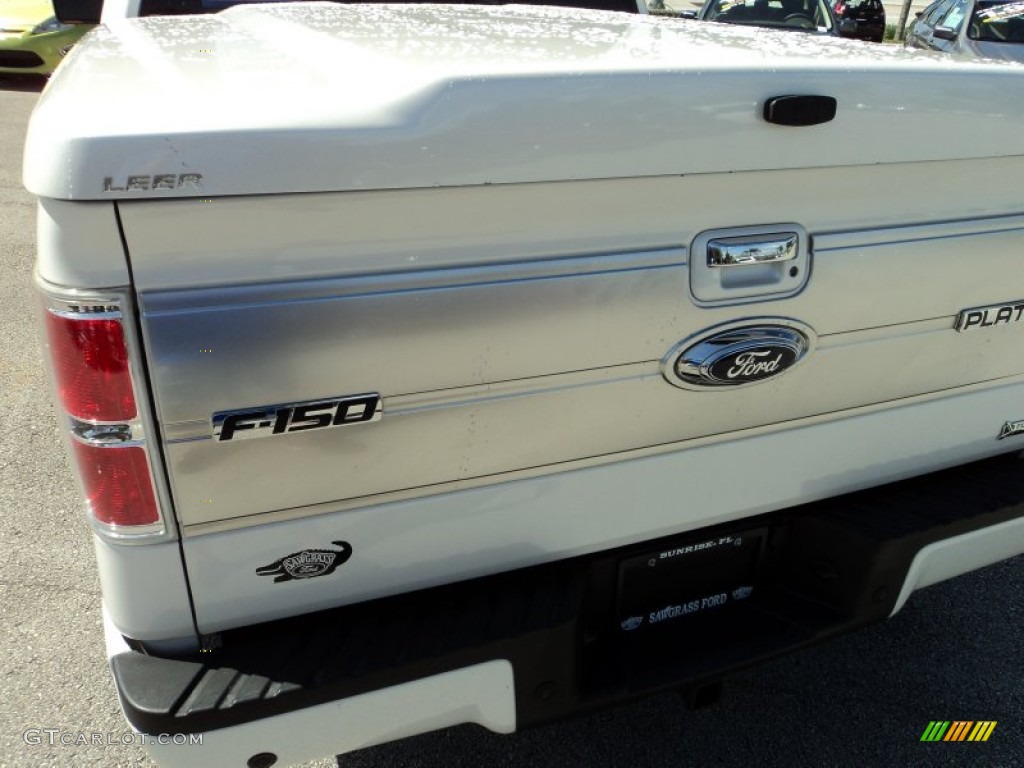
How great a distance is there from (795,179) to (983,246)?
0.57 m

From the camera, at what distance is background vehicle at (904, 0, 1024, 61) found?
8203 millimetres

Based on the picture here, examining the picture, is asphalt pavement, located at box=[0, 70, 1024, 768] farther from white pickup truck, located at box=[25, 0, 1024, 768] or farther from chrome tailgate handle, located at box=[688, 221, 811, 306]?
chrome tailgate handle, located at box=[688, 221, 811, 306]

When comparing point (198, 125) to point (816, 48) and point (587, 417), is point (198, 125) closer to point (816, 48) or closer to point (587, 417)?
point (587, 417)

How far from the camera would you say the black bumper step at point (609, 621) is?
160 cm

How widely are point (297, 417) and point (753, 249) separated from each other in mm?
921

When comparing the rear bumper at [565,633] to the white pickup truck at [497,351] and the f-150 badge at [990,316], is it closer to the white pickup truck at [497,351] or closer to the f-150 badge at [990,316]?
the white pickup truck at [497,351]

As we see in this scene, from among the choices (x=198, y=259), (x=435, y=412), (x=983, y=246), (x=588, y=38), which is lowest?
(x=435, y=412)

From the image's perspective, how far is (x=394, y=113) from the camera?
1430mm

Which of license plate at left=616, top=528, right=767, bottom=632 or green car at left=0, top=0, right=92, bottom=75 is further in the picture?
green car at left=0, top=0, right=92, bottom=75

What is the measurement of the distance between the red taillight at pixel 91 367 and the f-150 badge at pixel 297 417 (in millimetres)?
156

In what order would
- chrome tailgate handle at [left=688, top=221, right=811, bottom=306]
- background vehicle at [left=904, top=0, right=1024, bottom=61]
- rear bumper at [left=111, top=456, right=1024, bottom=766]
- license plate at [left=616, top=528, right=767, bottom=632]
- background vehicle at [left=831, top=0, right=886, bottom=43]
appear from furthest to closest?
1. background vehicle at [left=831, top=0, right=886, bottom=43]
2. background vehicle at [left=904, top=0, right=1024, bottom=61]
3. license plate at [left=616, top=528, right=767, bottom=632]
4. chrome tailgate handle at [left=688, top=221, right=811, bottom=306]
5. rear bumper at [left=111, top=456, right=1024, bottom=766]

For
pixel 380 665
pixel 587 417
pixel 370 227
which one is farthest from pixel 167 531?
pixel 587 417

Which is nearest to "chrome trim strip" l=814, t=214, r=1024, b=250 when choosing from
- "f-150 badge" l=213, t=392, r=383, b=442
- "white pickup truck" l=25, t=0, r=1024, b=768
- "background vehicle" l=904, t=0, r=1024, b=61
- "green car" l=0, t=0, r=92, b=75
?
"white pickup truck" l=25, t=0, r=1024, b=768

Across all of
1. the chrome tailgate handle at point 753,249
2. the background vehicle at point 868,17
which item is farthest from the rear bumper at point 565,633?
the background vehicle at point 868,17
